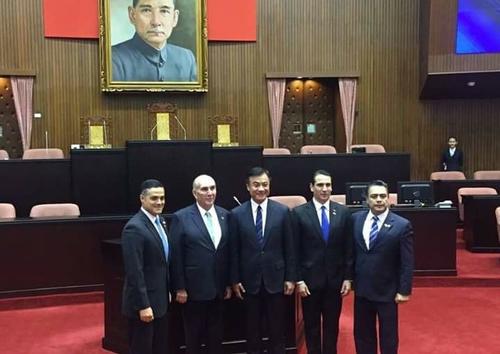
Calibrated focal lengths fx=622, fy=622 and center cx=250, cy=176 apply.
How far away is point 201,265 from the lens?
4.00 metres

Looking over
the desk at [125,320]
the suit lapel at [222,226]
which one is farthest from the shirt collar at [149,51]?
the suit lapel at [222,226]

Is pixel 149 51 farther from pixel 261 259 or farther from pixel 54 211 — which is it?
pixel 261 259

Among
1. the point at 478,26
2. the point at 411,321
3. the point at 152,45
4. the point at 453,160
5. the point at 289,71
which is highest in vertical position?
the point at 478,26

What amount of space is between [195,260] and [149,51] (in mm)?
9399

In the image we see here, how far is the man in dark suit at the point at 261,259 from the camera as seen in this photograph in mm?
4074

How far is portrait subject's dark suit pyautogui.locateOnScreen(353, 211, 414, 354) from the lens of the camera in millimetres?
3904

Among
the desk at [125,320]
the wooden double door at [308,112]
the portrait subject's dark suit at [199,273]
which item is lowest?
the desk at [125,320]

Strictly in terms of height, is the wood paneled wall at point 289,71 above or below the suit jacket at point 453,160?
above

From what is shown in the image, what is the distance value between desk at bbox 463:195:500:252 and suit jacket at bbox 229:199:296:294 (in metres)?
5.38

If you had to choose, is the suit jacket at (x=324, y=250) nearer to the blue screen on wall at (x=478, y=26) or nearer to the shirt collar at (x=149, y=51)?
the shirt collar at (x=149, y=51)

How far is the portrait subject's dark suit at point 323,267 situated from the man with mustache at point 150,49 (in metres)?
9.23

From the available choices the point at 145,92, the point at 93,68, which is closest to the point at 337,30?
the point at 145,92

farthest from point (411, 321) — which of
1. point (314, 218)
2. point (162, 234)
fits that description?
point (162, 234)

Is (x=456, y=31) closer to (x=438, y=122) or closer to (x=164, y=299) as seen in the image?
(x=438, y=122)
